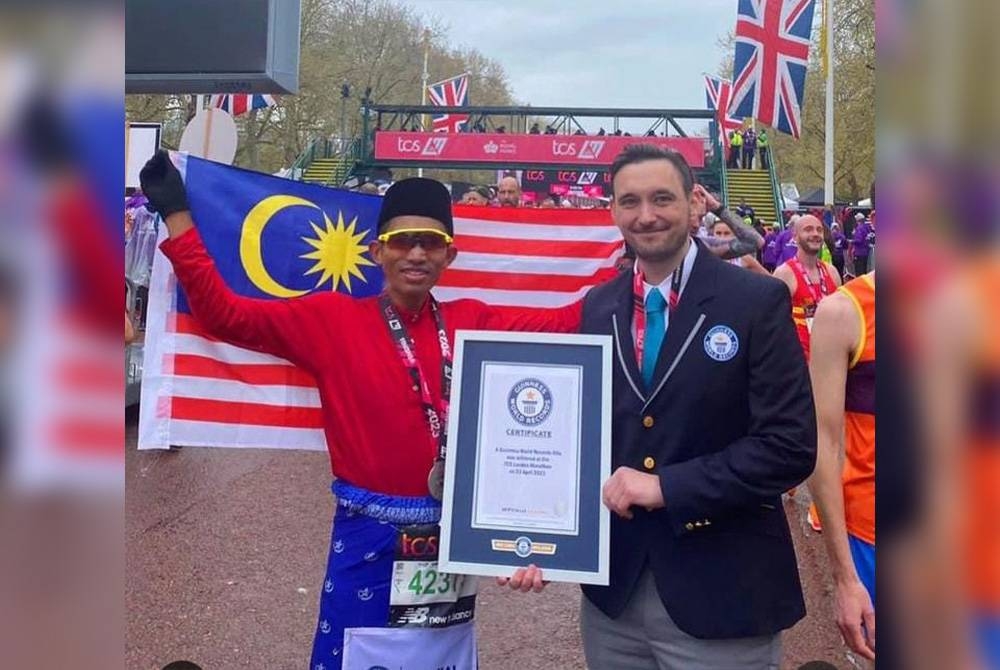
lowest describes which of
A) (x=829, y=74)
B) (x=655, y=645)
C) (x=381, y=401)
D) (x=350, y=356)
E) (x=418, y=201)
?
(x=655, y=645)

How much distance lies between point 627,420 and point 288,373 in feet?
5.14

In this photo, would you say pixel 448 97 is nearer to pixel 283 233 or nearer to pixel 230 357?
pixel 283 233

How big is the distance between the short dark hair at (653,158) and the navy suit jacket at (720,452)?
0.81ft

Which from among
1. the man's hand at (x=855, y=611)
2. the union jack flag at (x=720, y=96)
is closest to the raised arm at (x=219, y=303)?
the man's hand at (x=855, y=611)

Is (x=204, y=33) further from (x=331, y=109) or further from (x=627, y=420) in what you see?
(x=331, y=109)

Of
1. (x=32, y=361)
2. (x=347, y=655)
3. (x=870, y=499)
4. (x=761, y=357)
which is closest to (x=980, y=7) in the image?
(x=32, y=361)

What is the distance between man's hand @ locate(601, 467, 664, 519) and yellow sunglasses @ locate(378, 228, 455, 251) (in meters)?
0.93

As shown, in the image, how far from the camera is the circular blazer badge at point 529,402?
2.48m

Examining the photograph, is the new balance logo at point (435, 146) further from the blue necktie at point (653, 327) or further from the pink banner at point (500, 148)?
the blue necktie at point (653, 327)

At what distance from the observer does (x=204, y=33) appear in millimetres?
3791

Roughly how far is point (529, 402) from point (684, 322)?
0.45 m

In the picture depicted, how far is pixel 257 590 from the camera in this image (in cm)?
553

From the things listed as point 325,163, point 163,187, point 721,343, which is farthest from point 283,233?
point 325,163

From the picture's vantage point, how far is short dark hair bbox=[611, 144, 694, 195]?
249 centimetres
